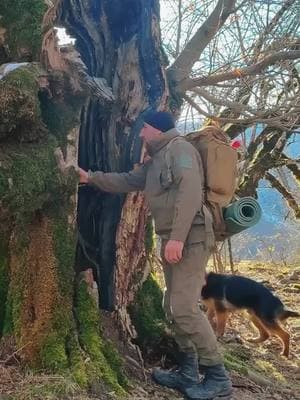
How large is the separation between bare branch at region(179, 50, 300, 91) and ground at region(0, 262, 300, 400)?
321 cm

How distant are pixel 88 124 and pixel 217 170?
148cm

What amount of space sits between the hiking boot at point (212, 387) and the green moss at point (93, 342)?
66 centimetres

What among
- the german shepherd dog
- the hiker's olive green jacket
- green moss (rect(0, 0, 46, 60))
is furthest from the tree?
the german shepherd dog

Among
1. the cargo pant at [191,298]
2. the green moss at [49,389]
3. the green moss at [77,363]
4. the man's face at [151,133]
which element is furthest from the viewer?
the man's face at [151,133]

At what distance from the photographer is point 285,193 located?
14914 millimetres

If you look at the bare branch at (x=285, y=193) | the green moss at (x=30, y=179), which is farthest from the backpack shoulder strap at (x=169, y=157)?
the bare branch at (x=285, y=193)

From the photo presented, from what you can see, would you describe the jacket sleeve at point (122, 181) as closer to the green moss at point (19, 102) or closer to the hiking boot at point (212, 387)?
the green moss at point (19, 102)

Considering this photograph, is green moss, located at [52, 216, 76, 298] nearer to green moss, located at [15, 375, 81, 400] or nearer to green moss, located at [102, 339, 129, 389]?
green moss, located at [102, 339, 129, 389]

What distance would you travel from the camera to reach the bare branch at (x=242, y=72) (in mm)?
7242

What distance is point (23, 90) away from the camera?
15.1 ft

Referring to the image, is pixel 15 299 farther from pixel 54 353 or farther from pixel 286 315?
pixel 286 315

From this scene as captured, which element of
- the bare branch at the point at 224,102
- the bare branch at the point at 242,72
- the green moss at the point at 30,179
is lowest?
the green moss at the point at 30,179

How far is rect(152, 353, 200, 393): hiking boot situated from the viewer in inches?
222

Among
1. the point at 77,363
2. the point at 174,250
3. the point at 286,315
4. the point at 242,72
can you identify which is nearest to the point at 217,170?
the point at 174,250
